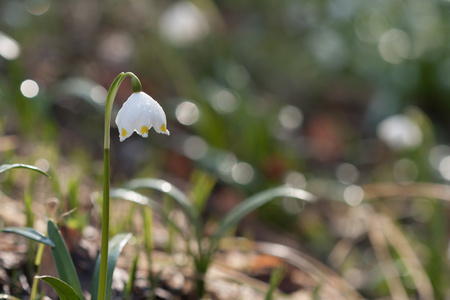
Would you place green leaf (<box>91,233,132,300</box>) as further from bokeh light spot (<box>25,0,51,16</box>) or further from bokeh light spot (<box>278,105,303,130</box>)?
bokeh light spot (<box>25,0,51,16</box>)

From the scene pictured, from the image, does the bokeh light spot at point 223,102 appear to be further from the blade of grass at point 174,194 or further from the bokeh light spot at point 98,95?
the blade of grass at point 174,194

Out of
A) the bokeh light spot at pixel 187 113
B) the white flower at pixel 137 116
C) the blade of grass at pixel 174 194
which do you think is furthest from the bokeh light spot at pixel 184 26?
the white flower at pixel 137 116

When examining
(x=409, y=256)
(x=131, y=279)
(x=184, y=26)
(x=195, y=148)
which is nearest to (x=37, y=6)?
(x=184, y=26)

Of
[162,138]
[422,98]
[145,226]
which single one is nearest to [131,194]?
[145,226]

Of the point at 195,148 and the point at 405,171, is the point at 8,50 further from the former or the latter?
the point at 405,171

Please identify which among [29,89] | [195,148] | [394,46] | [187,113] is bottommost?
[29,89]

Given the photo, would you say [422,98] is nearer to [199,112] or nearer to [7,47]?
[199,112]

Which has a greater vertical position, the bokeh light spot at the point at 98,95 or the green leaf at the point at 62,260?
the bokeh light spot at the point at 98,95
